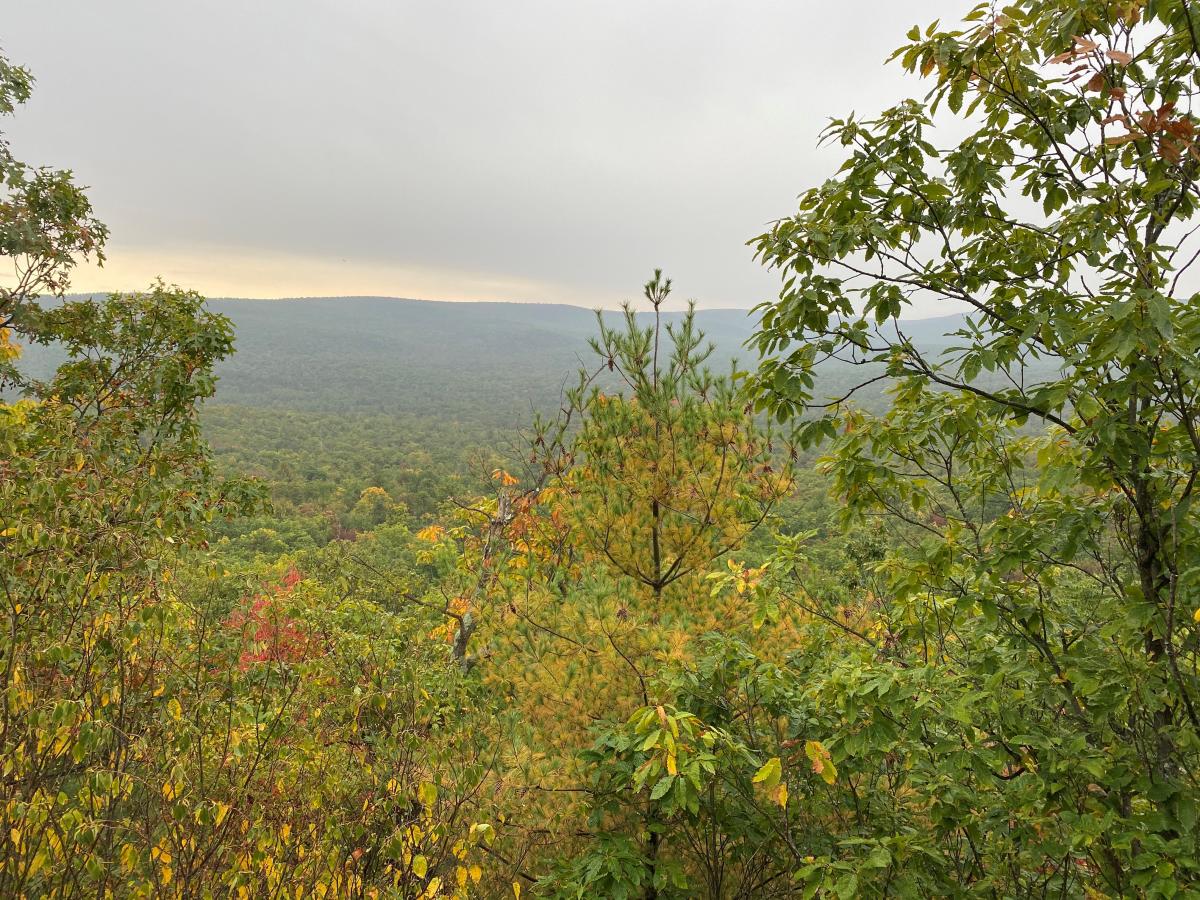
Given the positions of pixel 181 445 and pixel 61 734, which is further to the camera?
pixel 181 445

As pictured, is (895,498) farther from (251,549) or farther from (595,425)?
(251,549)

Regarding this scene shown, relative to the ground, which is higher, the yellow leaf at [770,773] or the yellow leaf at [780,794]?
the yellow leaf at [770,773]

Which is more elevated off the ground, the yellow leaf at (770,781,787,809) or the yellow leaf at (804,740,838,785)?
the yellow leaf at (804,740,838,785)

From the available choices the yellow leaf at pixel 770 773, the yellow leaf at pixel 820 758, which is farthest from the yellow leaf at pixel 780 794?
the yellow leaf at pixel 820 758

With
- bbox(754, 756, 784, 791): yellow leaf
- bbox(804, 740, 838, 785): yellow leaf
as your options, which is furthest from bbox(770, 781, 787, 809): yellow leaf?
bbox(804, 740, 838, 785): yellow leaf

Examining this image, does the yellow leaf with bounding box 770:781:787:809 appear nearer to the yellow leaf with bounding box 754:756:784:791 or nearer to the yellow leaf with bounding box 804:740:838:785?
the yellow leaf with bounding box 754:756:784:791

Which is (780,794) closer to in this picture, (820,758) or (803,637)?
(820,758)

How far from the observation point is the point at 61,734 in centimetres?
237

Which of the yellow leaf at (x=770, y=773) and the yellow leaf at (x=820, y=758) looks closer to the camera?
the yellow leaf at (x=770, y=773)

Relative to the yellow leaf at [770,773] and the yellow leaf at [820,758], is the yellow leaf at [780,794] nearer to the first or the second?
the yellow leaf at [770,773]

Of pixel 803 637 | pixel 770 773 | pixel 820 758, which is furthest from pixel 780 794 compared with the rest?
pixel 803 637

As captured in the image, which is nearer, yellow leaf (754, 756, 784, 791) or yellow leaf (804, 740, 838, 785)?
yellow leaf (754, 756, 784, 791)

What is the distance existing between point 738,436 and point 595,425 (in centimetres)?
121

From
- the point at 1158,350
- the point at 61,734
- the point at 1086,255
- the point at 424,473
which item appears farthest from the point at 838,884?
the point at 424,473
